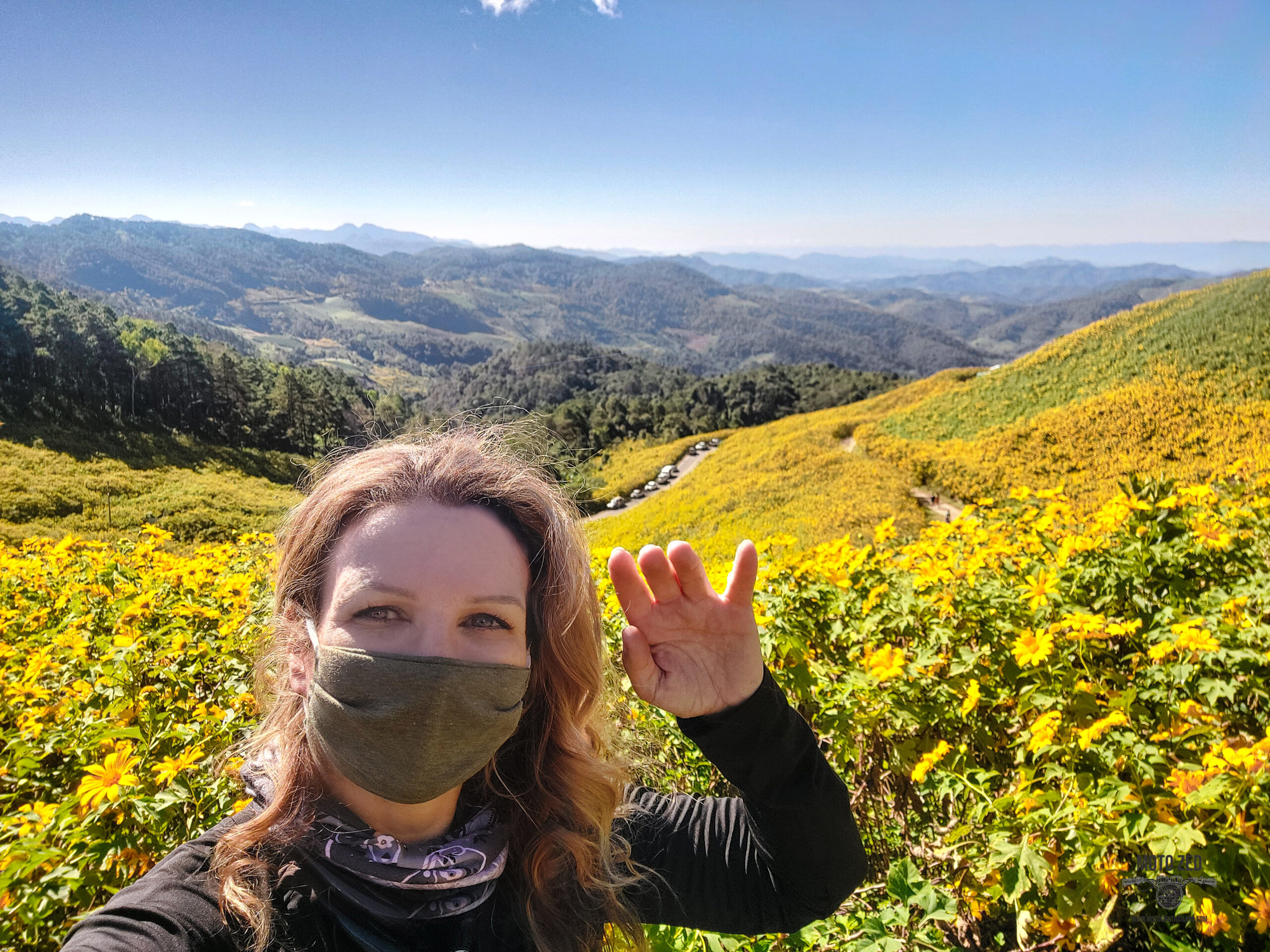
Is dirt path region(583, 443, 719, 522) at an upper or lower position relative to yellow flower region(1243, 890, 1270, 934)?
lower

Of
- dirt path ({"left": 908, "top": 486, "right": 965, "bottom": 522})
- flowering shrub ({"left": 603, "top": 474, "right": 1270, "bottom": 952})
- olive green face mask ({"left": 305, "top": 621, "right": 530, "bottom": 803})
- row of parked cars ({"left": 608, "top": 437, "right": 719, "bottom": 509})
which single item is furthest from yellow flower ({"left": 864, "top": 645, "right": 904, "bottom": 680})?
row of parked cars ({"left": 608, "top": 437, "right": 719, "bottom": 509})

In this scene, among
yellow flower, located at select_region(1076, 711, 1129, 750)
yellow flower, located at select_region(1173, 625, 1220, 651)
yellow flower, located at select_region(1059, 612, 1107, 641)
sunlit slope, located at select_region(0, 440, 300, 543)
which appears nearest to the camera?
yellow flower, located at select_region(1076, 711, 1129, 750)

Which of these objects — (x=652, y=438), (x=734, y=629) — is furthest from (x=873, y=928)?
(x=652, y=438)

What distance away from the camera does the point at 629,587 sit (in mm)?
1460

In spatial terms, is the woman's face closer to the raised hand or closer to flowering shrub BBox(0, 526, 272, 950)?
the raised hand

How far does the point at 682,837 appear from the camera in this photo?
5.10ft

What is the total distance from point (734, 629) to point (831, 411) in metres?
36.9

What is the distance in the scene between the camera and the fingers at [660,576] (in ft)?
4.72

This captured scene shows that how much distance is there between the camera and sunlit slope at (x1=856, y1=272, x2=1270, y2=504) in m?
15.8

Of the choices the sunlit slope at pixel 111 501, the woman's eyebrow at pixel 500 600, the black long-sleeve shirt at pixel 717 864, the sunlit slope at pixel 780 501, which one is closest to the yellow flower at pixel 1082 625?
the black long-sleeve shirt at pixel 717 864

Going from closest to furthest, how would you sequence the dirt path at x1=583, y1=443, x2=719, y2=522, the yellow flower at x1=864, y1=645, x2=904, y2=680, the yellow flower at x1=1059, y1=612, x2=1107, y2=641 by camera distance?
the yellow flower at x1=1059, y1=612, x2=1107, y2=641 → the yellow flower at x1=864, y1=645, x2=904, y2=680 → the dirt path at x1=583, y1=443, x2=719, y2=522

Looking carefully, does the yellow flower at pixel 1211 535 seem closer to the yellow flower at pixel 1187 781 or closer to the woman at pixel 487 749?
the yellow flower at pixel 1187 781

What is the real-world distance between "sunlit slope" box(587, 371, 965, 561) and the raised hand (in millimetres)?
7188

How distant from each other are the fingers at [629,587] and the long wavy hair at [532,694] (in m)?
0.16
